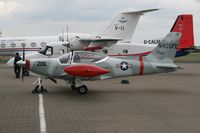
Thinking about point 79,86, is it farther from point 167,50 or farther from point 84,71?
point 167,50

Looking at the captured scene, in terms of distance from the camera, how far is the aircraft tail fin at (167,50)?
46.6 feet

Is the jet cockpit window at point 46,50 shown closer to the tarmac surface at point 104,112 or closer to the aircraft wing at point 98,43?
the aircraft wing at point 98,43

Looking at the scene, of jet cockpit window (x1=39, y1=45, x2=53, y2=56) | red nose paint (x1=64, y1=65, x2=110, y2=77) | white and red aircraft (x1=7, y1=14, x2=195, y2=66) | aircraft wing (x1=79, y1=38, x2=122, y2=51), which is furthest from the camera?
aircraft wing (x1=79, y1=38, x2=122, y2=51)

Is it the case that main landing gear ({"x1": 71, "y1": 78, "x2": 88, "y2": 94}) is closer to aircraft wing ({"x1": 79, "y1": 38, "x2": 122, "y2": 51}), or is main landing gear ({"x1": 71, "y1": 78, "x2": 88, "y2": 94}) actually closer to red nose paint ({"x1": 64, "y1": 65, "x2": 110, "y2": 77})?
red nose paint ({"x1": 64, "y1": 65, "x2": 110, "y2": 77})

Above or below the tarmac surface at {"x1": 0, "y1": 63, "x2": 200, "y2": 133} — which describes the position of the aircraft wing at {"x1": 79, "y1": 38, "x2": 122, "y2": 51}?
above

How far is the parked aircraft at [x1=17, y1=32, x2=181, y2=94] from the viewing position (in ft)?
38.6

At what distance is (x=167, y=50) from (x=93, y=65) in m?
3.79

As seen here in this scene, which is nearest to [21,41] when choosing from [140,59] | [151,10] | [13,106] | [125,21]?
[125,21]

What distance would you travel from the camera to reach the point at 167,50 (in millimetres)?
14297

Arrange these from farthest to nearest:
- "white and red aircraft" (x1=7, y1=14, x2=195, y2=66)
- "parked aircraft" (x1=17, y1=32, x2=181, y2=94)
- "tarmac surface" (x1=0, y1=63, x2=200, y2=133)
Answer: "white and red aircraft" (x1=7, y1=14, x2=195, y2=66) → "parked aircraft" (x1=17, y1=32, x2=181, y2=94) → "tarmac surface" (x1=0, y1=63, x2=200, y2=133)

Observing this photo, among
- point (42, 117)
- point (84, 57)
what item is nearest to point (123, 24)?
point (84, 57)

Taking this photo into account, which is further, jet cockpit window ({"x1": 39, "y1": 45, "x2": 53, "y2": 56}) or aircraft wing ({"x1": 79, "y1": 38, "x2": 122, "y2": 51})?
aircraft wing ({"x1": 79, "y1": 38, "x2": 122, "y2": 51})

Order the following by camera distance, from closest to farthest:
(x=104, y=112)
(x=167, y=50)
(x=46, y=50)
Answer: (x=104, y=112), (x=167, y=50), (x=46, y=50)

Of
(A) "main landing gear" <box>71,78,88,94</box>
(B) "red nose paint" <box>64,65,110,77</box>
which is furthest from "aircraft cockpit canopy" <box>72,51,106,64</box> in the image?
(B) "red nose paint" <box>64,65,110,77</box>
